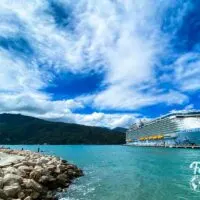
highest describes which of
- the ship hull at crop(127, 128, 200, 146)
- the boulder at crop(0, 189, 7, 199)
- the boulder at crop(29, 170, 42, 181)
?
the ship hull at crop(127, 128, 200, 146)

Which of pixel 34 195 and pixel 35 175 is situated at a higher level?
pixel 35 175

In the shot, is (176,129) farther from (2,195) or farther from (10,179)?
(2,195)

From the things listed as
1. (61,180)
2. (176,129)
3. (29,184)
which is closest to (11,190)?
(29,184)

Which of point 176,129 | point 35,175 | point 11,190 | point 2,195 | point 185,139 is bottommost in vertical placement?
point 2,195

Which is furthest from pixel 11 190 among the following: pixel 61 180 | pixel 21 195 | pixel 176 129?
pixel 176 129

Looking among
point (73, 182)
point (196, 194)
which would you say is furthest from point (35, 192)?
point (196, 194)

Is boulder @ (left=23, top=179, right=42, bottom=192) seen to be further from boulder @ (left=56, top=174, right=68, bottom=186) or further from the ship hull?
the ship hull

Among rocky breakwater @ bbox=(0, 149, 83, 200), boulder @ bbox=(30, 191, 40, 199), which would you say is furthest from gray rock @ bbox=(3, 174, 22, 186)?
boulder @ bbox=(30, 191, 40, 199)

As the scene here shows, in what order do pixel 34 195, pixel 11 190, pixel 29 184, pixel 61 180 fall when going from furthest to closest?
pixel 61 180
pixel 29 184
pixel 34 195
pixel 11 190

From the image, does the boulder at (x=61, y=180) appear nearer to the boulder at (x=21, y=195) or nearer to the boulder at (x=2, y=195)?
the boulder at (x=21, y=195)

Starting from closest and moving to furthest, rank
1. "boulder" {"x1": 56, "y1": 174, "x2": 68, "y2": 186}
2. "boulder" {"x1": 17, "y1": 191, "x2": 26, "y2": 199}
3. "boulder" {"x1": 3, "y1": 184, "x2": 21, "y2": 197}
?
"boulder" {"x1": 3, "y1": 184, "x2": 21, "y2": 197} < "boulder" {"x1": 17, "y1": 191, "x2": 26, "y2": 199} < "boulder" {"x1": 56, "y1": 174, "x2": 68, "y2": 186}

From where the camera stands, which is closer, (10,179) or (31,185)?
(10,179)

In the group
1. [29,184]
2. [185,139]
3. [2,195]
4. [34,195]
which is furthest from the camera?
[185,139]

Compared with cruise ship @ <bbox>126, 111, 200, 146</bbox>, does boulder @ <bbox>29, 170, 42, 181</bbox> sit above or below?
below
